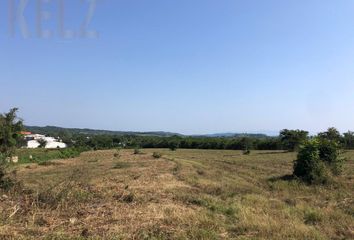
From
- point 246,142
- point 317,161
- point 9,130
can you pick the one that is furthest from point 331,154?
point 246,142

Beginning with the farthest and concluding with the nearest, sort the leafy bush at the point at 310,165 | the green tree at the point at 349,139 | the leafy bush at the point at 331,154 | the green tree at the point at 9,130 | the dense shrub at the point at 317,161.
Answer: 1. the green tree at the point at 349,139
2. the green tree at the point at 9,130
3. the leafy bush at the point at 331,154
4. the dense shrub at the point at 317,161
5. the leafy bush at the point at 310,165

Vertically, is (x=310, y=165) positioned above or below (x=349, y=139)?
below

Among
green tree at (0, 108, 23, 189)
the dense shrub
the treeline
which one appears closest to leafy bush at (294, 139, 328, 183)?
the dense shrub

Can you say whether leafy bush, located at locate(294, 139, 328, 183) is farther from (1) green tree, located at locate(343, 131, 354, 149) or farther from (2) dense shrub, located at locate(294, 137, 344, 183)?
(1) green tree, located at locate(343, 131, 354, 149)

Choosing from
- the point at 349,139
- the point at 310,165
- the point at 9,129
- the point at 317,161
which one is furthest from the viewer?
the point at 349,139

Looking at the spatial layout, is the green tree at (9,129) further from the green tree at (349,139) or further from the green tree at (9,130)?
the green tree at (349,139)

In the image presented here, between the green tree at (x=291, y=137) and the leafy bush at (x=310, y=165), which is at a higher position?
the green tree at (x=291, y=137)

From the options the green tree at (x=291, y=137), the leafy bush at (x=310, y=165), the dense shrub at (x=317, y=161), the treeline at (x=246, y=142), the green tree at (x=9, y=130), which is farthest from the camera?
the treeline at (x=246, y=142)

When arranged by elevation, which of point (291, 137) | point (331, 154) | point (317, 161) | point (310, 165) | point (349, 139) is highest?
point (291, 137)

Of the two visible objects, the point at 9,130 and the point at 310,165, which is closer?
the point at 310,165

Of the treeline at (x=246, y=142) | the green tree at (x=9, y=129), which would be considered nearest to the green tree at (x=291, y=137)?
the treeline at (x=246, y=142)

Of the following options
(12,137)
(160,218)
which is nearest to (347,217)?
(160,218)

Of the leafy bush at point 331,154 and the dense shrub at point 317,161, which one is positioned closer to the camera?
the dense shrub at point 317,161

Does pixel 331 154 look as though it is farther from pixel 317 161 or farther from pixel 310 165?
pixel 310 165
